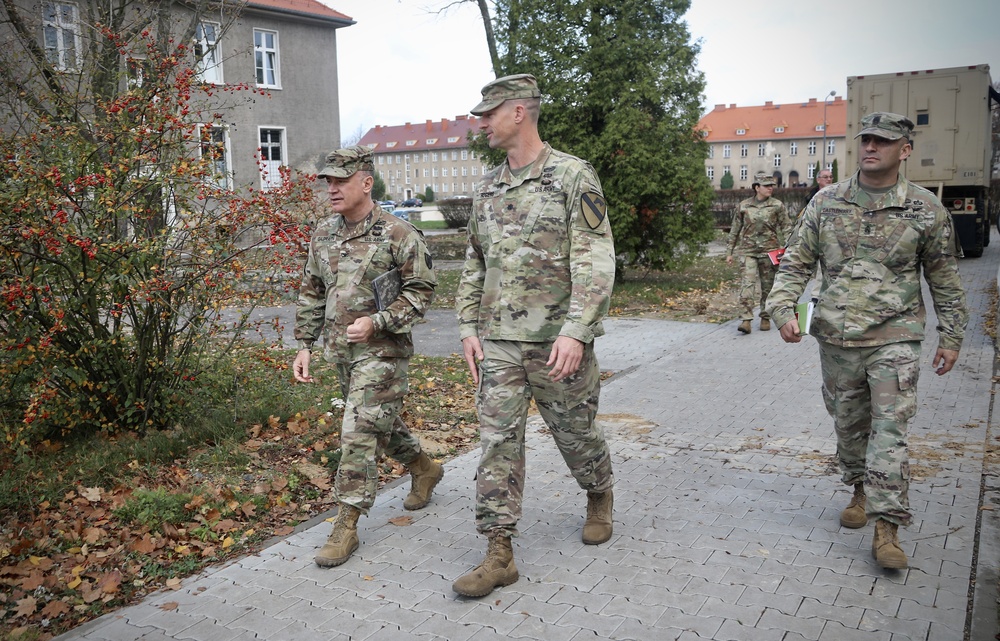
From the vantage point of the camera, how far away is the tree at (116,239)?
5582 millimetres

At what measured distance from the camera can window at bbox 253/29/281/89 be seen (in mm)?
28516

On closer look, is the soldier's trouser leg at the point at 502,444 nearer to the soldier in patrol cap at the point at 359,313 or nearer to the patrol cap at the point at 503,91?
the soldier in patrol cap at the point at 359,313

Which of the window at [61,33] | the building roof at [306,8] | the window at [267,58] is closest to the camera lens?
the window at [61,33]

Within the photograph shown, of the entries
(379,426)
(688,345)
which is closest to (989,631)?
(379,426)

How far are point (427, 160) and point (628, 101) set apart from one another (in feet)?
374

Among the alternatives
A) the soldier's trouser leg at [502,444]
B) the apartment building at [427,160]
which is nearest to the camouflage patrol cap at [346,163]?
the soldier's trouser leg at [502,444]

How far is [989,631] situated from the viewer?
11.8ft

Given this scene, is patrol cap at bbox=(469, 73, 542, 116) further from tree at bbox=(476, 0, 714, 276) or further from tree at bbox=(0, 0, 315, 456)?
tree at bbox=(476, 0, 714, 276)

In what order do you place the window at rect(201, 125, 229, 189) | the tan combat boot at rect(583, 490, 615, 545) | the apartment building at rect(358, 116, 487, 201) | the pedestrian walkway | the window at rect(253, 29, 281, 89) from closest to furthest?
1. the pedestrian walkway
2. the tan combat boot at rect(583, 490, 615, 545)
3. the window at rect(201, 125, 229, 189)
4. the window at rect(253, 29, 281, 89)
5. the apartment building at rect(358, 116, 487, 201)

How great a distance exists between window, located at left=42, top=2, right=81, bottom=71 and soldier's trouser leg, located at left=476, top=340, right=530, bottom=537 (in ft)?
15.5

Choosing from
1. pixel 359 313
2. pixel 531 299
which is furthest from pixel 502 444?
pixel 359 313

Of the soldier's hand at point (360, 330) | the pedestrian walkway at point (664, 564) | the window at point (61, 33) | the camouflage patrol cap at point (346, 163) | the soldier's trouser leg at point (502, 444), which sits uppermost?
the window at point (61, 33)

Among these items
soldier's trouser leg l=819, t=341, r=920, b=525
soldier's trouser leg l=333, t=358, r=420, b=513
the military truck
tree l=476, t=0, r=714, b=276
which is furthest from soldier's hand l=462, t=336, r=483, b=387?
the military truck

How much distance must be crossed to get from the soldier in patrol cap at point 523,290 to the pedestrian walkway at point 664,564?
0.39m
